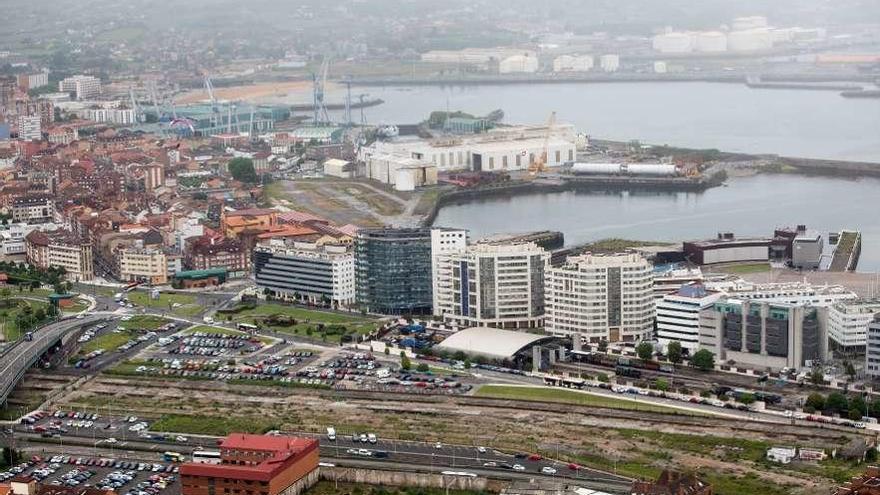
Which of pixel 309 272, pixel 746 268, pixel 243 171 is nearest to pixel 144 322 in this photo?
pixel 309 272

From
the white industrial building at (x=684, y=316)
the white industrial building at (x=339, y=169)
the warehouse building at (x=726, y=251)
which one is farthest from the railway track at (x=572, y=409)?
the white industrial building at (x=339, y=169)

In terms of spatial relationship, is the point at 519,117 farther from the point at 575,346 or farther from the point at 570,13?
the point at 570,13

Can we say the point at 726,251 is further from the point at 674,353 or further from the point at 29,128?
the point at 29,128

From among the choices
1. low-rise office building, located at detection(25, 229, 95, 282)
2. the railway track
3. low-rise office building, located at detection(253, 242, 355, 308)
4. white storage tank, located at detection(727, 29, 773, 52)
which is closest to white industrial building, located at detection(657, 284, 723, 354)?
the railway track

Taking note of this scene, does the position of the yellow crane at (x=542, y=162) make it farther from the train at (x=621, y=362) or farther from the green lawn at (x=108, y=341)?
the train at (x=621, y=362)

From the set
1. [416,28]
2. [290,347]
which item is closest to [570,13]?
[416,28]

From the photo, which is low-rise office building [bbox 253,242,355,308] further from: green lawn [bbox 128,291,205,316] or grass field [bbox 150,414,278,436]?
grass field [bbox 150,414,278,436]
